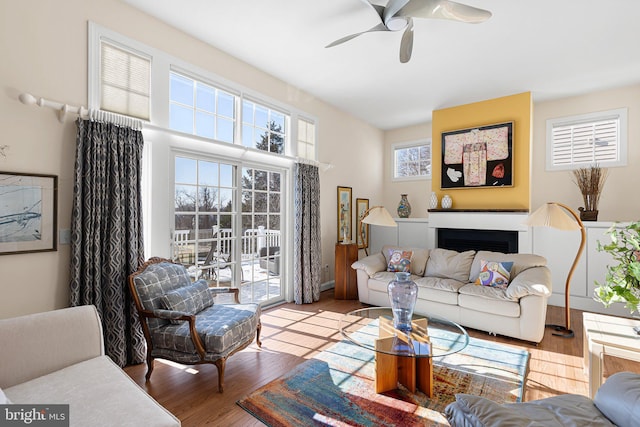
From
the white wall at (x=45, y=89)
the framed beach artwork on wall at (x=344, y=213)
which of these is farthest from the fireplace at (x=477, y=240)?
the white wall at (x=45, y=89)

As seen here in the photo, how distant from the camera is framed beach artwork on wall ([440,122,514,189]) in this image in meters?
4.54

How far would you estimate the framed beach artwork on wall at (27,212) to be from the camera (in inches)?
82.4

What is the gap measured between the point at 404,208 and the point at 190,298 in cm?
429

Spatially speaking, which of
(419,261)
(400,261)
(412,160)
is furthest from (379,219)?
(412,160)

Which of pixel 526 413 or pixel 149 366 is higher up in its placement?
pixel 526 413

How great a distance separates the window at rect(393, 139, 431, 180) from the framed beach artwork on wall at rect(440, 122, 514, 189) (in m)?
0.90

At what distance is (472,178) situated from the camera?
4840 millimetres

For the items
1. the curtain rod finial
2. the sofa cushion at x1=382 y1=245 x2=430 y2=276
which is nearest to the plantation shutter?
the sofa cushion at x1=382 y1=245 x2=430 y2=276

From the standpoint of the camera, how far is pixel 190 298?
2588 mm

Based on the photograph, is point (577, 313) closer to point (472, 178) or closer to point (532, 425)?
point (472, 178)

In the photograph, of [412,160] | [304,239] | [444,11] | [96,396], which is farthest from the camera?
[412,160]

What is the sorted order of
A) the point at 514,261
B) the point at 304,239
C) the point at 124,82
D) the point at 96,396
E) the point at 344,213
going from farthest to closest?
the point at 344,213
the point at 304,239
the point at 514,261
the point at 124,82
the point at 96,396

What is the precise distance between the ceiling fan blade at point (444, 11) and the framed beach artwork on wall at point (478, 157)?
2791 mm

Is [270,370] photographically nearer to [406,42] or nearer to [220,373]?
[220,373]
